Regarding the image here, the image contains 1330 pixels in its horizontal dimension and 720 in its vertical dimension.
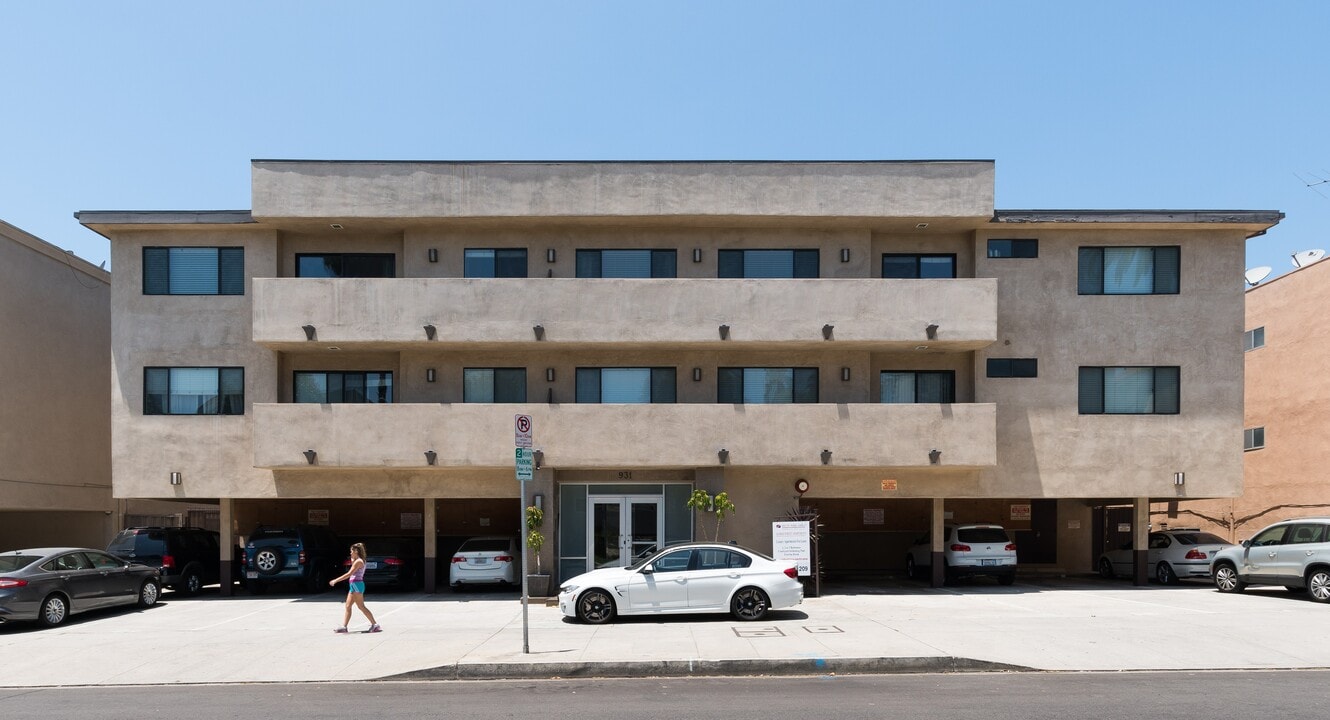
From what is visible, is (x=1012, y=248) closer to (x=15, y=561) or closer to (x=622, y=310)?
(x=622, y=310)

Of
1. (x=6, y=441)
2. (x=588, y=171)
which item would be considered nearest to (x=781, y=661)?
(x=588, y=171)

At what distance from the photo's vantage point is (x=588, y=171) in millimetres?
21312

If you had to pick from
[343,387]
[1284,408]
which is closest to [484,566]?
[343,387]

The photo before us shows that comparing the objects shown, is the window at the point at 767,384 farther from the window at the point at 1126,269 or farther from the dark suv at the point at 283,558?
the dark suv at the point at 283,558

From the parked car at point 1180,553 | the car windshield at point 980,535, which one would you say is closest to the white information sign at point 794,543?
the car windshield at point 980,535

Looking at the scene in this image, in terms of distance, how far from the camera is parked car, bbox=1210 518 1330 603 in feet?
61.6

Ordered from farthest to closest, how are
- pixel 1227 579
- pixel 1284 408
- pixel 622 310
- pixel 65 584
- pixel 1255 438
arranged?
pixel 1255 438 < pixel 1284 408 < pixel 1227 579 < pixel 622 310 < pixel 65 584

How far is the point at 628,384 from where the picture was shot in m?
22.1

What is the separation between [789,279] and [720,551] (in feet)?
23.7

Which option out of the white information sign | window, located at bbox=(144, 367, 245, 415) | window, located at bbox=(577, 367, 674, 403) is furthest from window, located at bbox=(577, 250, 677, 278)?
window, located at bbox=(144, 367, 245, 415)

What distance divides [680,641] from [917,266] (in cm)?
1248

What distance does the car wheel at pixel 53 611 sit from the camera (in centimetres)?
1694

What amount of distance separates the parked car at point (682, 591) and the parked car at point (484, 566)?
234 inches

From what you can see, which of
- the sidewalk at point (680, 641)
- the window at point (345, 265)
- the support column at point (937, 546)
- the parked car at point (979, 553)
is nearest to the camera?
the sidewalk at point (680, 641)
